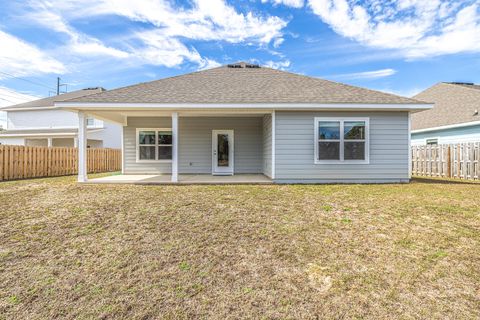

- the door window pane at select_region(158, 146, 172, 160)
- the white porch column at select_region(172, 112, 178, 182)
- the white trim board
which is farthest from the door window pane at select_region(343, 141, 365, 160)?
the door window pane at select_region(158, 146, 172, 160)

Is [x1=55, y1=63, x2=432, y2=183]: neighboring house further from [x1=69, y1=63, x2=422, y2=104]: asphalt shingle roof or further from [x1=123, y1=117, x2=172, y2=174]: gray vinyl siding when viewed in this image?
[x1=123, y1=117, x2=172, y2=174]: gray vinyl siding

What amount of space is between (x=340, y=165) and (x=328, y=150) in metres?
0.67

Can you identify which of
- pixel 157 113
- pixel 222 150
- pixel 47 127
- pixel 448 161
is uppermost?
pixel 47 127

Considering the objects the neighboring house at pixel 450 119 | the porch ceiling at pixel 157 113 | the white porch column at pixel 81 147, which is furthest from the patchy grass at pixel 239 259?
the neighboring house at pixel 450 119

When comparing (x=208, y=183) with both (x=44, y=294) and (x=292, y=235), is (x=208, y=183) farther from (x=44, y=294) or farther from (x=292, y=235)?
(x=44, y=294)

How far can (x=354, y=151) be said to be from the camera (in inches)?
344

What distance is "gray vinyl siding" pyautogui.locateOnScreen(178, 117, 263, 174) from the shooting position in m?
11.4

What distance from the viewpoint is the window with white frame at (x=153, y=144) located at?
37.9 feet

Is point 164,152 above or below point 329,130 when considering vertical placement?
below

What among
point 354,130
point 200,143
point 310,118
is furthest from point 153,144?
point 354,130

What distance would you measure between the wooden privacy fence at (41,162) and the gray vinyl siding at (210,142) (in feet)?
18.5

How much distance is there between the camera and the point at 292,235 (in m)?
3.99

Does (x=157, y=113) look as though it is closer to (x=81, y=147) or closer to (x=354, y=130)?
(x=81, y=147)

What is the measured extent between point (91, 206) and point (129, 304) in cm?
370
